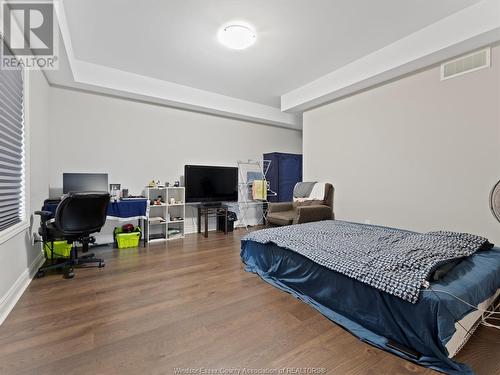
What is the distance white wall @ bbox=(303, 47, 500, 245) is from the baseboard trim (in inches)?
167

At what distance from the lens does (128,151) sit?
4090 mm

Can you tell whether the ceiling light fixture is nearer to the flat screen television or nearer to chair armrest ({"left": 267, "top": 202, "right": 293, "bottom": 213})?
the flat screen television

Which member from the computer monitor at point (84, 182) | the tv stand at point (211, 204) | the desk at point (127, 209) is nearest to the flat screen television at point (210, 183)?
the tv stand at point (211, 204)

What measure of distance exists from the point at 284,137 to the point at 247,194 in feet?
6.16

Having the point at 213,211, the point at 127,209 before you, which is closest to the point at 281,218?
the point at 213,211

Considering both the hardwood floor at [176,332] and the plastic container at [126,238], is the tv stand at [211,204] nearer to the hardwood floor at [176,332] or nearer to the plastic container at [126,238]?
the plastic container at [126,238]

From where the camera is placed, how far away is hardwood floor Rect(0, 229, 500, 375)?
1332mm

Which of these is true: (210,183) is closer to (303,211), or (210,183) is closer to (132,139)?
(132,139)

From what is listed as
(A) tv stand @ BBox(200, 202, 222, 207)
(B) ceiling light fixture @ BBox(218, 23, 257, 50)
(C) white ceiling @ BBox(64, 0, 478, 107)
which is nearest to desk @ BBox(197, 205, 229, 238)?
(A) tv stand @ BBox(200, 202, 222, 207)

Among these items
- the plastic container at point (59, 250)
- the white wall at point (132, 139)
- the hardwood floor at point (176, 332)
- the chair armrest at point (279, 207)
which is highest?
the white wall at point (132, 139)

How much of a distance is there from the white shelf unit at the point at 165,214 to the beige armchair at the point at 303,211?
168 centimetres

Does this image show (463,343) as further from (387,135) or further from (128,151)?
(128,151)

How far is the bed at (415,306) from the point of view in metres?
1.29

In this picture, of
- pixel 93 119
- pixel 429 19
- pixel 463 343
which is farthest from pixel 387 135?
pixel 93 119
